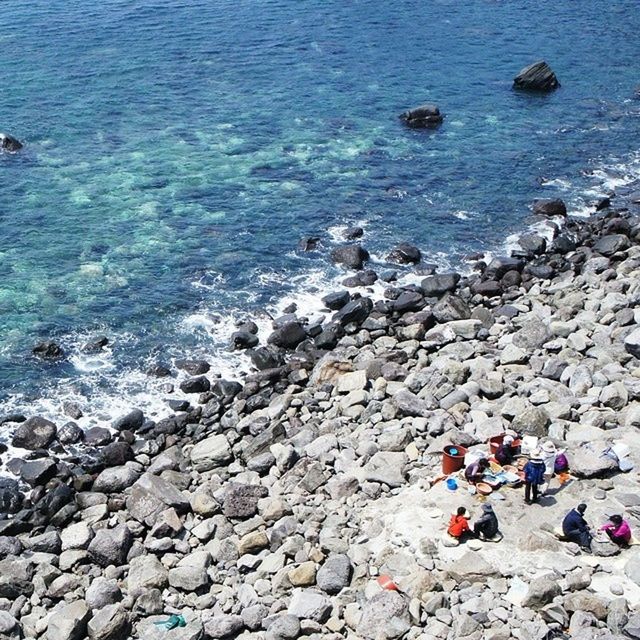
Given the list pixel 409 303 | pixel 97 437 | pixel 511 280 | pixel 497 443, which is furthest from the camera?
pixel 511 280

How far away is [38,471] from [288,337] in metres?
14.5

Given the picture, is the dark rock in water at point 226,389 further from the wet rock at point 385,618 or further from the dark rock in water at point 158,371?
the wet rock at point 385,618

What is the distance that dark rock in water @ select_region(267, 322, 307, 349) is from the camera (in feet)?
155

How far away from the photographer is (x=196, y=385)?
145ft

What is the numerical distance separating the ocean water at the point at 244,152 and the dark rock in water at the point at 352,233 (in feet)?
1.90

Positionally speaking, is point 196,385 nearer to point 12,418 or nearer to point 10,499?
point 12,418

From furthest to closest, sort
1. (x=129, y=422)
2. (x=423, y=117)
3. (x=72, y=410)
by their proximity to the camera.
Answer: (x=423, y=117) → (x=72, y=410) → (x=129, y=422)

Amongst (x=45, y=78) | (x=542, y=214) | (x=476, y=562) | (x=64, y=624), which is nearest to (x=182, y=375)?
(x=64, y=624)

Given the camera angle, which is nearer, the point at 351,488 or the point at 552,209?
the point at 351,488

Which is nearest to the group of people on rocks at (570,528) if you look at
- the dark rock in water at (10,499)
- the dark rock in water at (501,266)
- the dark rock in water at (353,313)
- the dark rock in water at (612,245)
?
the dark rock in water at (10,499)

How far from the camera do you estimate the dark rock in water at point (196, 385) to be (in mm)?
44250

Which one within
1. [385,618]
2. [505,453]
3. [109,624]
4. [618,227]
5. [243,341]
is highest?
[505,453]

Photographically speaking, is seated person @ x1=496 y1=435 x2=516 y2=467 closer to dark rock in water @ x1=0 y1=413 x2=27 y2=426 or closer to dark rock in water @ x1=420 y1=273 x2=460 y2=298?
dark rock in water @ x1=420 y1=273 x2=460 y2=298

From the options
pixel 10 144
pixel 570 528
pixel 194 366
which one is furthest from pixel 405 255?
pixel 10 144
